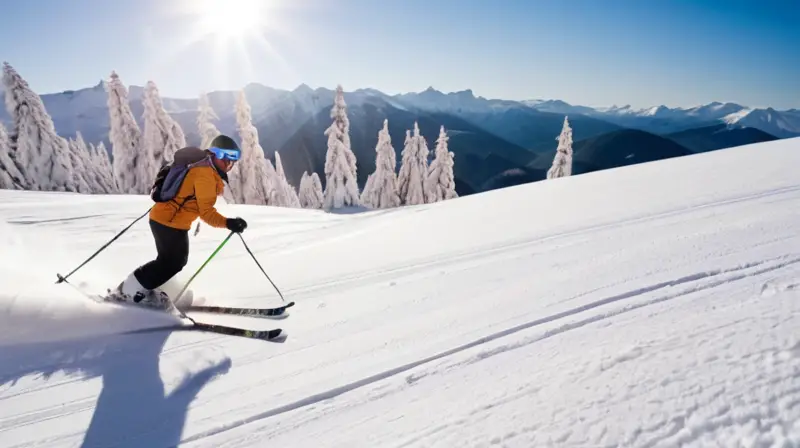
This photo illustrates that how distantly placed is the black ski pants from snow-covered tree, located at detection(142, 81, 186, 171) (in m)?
27.4

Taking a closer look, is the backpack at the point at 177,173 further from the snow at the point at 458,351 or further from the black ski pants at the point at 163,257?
the snow at the point at 458,351

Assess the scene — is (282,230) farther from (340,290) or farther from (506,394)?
Answer: (506,394)

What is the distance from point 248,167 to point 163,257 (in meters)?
28.6

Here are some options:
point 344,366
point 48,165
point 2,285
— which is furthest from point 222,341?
point 48,165

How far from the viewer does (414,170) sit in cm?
3738

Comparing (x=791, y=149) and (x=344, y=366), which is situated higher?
(x=791, y=149)

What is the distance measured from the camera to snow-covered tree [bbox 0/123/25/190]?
2481 centimetres

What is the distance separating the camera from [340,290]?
426cm

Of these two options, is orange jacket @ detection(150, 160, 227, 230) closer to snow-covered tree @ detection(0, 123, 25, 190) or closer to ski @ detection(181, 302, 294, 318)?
ski @ detection(181, 302, 294, 318)

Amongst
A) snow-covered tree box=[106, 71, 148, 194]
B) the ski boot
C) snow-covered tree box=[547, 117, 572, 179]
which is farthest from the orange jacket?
snow-covered tree box=[547, 117, 572, 179]

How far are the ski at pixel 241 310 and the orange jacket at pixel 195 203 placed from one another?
82 centimetres

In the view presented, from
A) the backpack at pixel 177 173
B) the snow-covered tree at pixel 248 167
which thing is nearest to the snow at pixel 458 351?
the backpack at pixel 177 173

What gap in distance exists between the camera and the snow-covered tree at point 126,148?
27750mm

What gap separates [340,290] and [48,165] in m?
32.6
